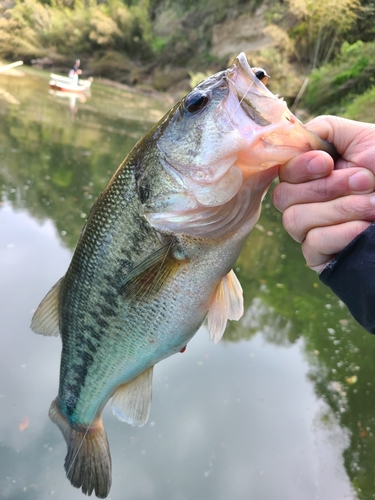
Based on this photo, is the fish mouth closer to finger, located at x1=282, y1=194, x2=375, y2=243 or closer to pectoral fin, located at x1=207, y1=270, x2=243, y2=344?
finger, located at x1=282, y1=194, x2=375, y2=243

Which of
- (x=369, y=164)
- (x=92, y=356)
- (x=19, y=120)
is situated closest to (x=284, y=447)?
(x=92, y=356)

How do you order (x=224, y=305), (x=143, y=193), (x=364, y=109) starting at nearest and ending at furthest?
(x=143, y=193) → (x=224, y=305) → (x=364, y=109)

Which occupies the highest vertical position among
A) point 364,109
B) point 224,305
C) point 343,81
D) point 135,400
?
point 224,305

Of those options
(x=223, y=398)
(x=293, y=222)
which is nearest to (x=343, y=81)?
(x=223, y=398)

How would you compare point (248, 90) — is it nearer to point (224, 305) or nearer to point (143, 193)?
point (143, 193)

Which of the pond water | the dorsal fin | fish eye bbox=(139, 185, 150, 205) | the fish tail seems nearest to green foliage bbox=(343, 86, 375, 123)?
the pond water

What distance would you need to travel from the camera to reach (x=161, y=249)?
1.36 meters

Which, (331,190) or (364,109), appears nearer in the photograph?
(331,190)

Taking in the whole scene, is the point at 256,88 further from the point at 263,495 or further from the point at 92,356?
the point at 263,495

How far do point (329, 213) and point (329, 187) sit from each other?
0.28 ft

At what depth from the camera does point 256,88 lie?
1.17 metres

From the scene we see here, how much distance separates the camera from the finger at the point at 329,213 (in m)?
1.18

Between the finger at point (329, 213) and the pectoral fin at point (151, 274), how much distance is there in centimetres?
44

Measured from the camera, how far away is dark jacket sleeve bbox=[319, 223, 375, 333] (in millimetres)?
1190
